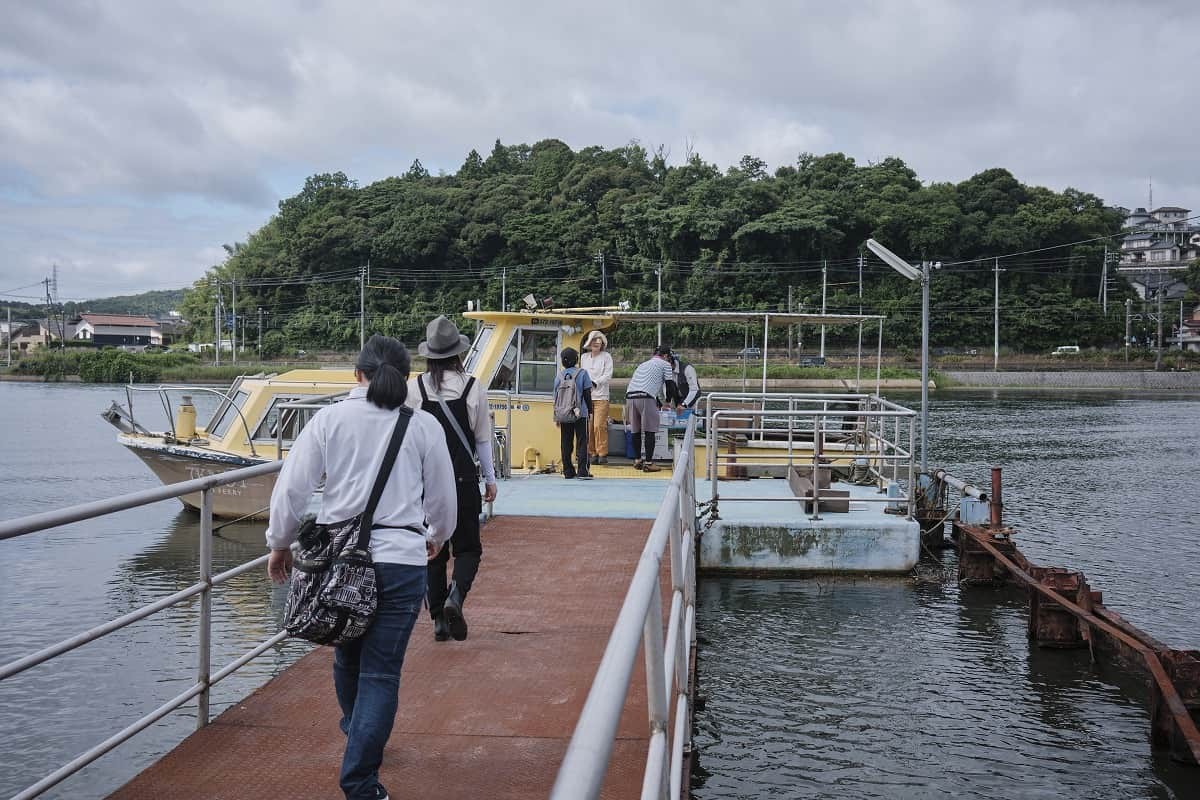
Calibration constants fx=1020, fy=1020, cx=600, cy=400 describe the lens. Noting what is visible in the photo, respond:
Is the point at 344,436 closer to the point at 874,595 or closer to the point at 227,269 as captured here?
the point at 874,595

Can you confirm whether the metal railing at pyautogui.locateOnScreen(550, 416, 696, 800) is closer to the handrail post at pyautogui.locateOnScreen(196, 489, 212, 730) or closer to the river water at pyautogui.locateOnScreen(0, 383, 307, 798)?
the handrail post at pyautogui.locateOnScreen(196, 489, 212, 730)

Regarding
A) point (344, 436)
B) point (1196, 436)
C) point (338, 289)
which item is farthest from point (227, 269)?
point (344, 436)

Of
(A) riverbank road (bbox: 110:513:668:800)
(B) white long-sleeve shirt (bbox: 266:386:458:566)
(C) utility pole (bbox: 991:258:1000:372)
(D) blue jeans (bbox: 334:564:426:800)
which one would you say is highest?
(C) utility pole (bbox: 991:258:1000:372)

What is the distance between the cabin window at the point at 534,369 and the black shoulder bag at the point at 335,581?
9823mm

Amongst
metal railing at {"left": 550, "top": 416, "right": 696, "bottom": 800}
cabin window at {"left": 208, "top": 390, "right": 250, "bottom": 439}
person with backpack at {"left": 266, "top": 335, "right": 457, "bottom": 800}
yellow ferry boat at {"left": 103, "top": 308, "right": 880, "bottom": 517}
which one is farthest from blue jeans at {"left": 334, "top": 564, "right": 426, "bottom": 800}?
cabin window at {"left": 208, "top": 390, "right": 250, "bottom": 439}

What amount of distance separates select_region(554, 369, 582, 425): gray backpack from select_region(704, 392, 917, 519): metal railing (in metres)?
1.47

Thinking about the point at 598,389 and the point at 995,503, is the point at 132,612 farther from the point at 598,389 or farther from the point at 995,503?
the point at 995,503

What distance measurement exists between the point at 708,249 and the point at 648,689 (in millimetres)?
73462

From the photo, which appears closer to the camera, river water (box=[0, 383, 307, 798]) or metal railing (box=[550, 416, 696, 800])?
metal railing (box=[550, 416, 696, 800])

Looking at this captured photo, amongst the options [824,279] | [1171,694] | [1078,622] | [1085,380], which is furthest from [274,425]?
[824,279]

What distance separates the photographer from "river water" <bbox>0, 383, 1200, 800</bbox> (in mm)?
6297

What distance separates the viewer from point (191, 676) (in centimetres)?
828

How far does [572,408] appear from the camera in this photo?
11.3 metres

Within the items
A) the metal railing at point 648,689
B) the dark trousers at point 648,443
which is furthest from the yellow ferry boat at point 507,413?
the metal railing at point 648,689
